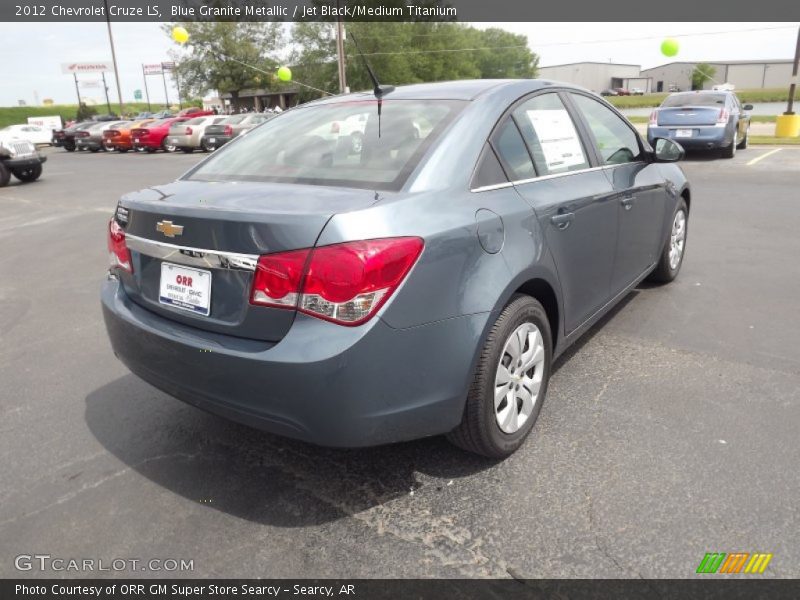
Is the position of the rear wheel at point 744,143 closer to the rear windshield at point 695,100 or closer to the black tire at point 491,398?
the rear windshield at point 695,100

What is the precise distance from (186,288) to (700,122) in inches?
567

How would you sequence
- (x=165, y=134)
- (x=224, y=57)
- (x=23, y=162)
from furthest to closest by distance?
(x=224, y=57)
(x=165, y=134)
(x=23, y=162)

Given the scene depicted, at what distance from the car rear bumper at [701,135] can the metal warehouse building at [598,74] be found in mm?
91429

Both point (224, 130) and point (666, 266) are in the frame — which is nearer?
point (666, 266)

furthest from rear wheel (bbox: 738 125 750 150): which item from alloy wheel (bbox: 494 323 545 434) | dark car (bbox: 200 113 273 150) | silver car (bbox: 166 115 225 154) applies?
silver car (bbox: 166 115 225 154)

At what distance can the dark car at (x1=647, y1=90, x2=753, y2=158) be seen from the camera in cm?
1382

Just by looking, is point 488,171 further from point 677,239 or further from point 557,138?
point 677,239

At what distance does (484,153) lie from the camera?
2648 mm

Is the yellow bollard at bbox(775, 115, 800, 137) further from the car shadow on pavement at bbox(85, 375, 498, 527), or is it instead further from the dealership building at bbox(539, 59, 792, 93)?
the dealership building at bbox(539, 59, 792, 93)

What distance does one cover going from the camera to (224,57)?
165 ft

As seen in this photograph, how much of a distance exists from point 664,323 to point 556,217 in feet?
6.26

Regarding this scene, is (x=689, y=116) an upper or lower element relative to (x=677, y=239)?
upper

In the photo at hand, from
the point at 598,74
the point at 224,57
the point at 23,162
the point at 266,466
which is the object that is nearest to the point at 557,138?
the point at 266,466

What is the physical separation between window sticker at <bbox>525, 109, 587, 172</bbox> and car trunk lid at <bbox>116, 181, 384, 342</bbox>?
1.19 meters
